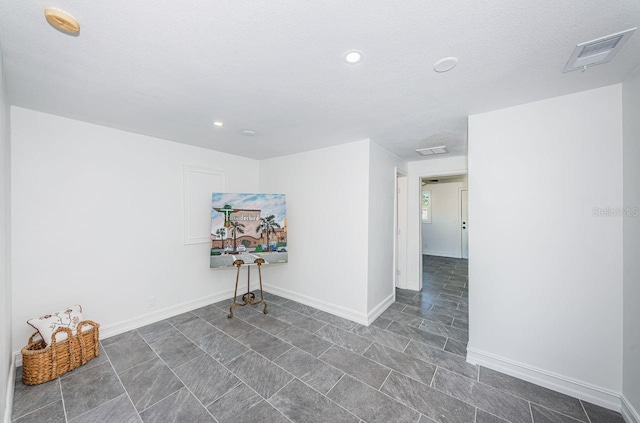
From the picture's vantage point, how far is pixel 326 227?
3.67m

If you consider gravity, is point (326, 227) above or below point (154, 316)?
above

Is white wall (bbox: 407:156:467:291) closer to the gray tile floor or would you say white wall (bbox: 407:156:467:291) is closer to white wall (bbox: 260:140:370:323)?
the gray tile floor

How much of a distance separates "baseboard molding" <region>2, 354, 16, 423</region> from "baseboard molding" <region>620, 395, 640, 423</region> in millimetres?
4169

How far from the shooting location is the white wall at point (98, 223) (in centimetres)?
237

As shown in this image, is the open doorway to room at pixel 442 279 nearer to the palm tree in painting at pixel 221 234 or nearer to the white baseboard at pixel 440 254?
the white baseboard at pixel 440 254

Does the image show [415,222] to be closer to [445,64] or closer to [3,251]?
[445,64]

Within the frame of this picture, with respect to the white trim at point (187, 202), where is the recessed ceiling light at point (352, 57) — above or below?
above

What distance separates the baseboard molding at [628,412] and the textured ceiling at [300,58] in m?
2.37

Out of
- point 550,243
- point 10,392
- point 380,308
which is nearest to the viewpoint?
point 10,392

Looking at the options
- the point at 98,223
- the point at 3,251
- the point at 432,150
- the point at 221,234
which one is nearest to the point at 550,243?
the point at 432,150

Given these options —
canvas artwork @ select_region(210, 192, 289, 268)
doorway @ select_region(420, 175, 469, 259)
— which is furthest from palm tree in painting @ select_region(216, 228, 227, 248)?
doorway @ select_region(420, 175, 469, 259)

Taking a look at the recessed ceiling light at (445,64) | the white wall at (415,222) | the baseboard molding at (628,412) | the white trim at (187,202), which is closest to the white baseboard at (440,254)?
the white wall at (415,222)

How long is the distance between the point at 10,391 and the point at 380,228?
12.9 feet

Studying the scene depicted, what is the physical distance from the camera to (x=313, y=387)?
207 cm
